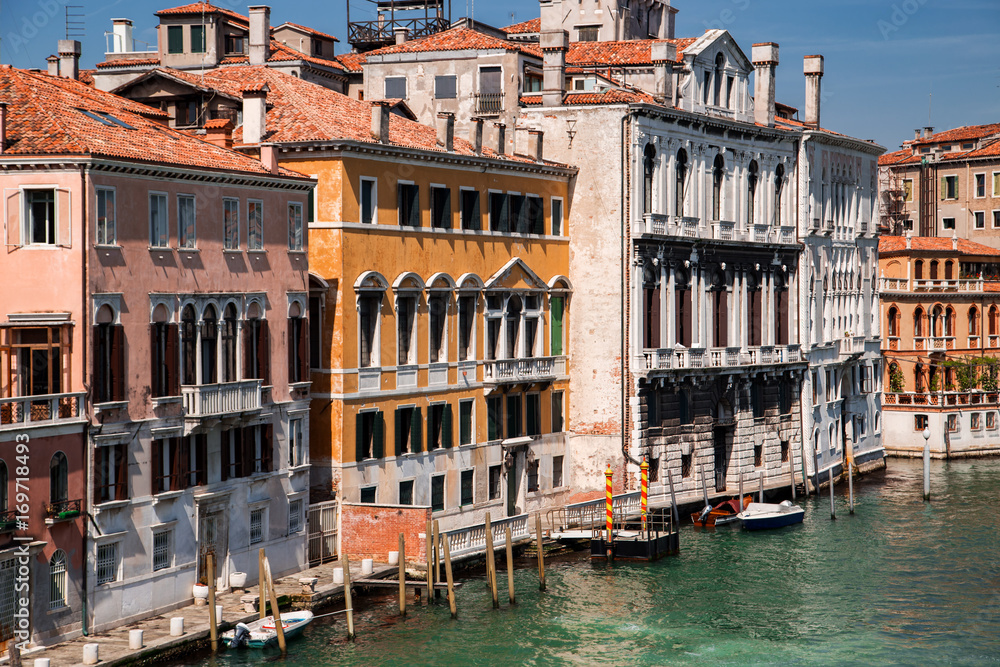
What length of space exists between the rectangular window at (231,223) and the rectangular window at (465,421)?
9.53 m

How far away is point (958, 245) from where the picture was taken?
67.6 m

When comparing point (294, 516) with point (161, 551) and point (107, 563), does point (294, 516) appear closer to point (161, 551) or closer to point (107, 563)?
point (161, 551)

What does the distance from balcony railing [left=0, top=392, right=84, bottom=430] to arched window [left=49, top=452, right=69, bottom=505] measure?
0.71m

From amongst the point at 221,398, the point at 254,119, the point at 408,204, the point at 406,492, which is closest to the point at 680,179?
the point at 408,204

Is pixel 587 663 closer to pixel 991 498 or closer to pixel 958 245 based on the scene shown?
pixel 991 498

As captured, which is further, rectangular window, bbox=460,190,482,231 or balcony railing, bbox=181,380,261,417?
rectangular window, bbox=460,190,482,231

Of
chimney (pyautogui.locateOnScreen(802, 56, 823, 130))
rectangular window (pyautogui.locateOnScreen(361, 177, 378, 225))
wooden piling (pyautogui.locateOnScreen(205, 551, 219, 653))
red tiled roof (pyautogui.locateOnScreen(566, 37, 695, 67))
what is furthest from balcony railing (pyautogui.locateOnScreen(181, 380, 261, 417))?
chimney (pyautogui.locateOnScreen(802, 56, 823, 130))

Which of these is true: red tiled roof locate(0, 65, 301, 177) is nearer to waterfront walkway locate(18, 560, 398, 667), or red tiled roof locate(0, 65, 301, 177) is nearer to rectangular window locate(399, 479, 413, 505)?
rectangular window locate(399, 479, 413, 505)

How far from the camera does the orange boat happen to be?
4403 centimetres

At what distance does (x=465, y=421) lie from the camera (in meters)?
39.6

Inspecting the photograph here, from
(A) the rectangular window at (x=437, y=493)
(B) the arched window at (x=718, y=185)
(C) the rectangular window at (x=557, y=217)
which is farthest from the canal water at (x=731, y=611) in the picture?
(B) the arched window at (x=718, y=185)

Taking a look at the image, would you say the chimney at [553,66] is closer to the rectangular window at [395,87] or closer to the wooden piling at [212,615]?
the rectangular window at [395,87]

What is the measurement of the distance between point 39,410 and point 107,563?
Result: 3428mm

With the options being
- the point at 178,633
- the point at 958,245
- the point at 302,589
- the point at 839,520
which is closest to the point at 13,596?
the point at 178,633
